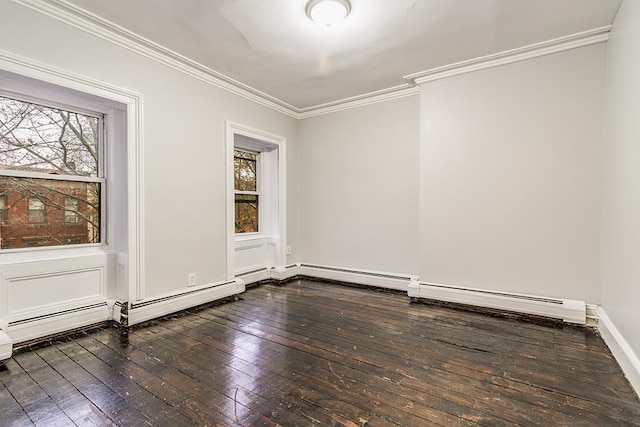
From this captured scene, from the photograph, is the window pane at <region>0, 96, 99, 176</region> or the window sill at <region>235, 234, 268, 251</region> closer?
the window pane at <region>0, 96, 99, 176</region>

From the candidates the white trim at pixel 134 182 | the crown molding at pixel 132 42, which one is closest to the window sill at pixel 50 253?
the white trim at pixel 134 182

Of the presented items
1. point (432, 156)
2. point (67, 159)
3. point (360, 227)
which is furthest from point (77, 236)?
point (432, 156)

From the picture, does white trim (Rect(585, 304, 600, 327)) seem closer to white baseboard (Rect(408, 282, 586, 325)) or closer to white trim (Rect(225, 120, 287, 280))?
white baseboard (Rect(408, 282, 586, 325))

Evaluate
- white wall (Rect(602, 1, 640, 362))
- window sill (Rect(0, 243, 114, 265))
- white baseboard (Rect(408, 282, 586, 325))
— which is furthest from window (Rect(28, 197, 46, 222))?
white wall (Rect(602, 1, 640, 362))

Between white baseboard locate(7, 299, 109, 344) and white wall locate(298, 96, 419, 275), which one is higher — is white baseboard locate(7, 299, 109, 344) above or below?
below

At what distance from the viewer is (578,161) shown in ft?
9.37

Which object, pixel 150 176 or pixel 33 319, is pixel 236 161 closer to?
pixel 150 176

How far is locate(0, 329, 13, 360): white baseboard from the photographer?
215 centimetres

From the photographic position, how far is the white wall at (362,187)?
13.2 ft

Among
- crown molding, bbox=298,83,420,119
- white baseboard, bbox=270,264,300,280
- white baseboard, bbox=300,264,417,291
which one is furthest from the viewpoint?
white baseboard, bbox=270,264,300,280

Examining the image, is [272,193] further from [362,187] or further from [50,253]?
[50,253]

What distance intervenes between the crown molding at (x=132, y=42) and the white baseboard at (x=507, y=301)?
3248mm

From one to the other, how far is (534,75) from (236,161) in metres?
3.65

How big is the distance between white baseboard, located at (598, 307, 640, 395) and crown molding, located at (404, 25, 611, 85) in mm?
2394
